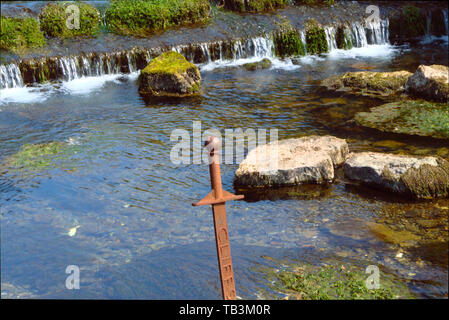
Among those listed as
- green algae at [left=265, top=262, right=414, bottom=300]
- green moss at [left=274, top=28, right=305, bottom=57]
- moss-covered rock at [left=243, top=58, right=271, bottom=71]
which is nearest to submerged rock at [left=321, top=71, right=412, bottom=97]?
moss-covered rock at [left=243, top=58, right=271, bottom=71]

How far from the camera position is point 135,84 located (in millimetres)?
15570

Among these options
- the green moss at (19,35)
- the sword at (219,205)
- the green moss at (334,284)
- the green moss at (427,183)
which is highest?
the green moss at (19,35)

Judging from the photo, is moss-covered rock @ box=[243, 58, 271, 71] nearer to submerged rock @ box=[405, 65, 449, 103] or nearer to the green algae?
submerged rock @ box=[405, 65, 449, 103]

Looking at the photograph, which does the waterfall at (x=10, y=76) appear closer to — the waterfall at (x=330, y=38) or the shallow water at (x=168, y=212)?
the shallow water at (x=168, y=212)

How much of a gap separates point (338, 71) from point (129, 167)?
8987mm

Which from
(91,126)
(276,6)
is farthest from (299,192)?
(276,6)

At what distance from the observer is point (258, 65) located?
17.1 metres

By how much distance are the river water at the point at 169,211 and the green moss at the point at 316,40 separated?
5726 mm

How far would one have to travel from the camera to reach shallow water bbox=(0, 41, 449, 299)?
632 cm

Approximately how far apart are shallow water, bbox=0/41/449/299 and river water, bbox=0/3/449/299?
0.02 metres

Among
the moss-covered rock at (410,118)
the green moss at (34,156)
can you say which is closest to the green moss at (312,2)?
the moss-covered rock at (410,118)

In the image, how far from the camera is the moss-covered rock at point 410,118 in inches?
436

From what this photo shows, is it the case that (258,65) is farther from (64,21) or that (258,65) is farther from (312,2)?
(64,21)

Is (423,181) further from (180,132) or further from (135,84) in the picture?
(135,84)
